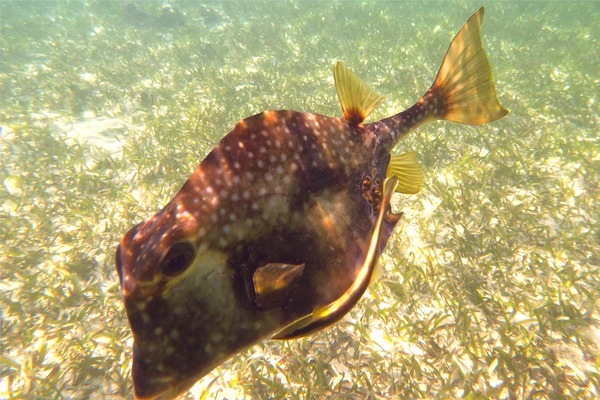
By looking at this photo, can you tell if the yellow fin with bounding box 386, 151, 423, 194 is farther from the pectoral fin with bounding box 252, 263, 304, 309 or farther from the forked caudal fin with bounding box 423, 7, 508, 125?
the pectoral fin with bounding box 252, 263, 304, 309

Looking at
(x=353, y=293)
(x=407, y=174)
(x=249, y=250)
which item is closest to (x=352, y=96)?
(x=407, y=174)

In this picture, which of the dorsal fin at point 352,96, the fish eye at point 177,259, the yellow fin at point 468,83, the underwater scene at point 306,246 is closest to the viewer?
the fish eye at point 177,259

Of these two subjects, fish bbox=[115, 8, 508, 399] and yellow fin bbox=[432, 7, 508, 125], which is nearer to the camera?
fish bbox=[115, 8, 508, 399]

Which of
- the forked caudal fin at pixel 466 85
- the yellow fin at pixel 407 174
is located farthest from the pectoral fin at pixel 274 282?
the forked caudal fin at pixel 466 85

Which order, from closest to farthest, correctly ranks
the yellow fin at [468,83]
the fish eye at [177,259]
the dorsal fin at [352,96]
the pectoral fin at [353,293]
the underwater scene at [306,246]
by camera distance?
1. the pectoral fin at [353,293]
2. the fish eye at [177,259]
3. the underwater scene at [306,246]
4. the dorsal fin at [352,96]
5. the yellow fin at [468,83]

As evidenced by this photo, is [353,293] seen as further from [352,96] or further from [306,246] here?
[352,96]

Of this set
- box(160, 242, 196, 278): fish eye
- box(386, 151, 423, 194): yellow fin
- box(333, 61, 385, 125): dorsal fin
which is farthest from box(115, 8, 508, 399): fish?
box(386, 151, 423, 194): yellow fin

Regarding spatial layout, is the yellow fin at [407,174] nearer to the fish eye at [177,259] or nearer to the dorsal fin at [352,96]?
the dorsal fin at [352,96]
